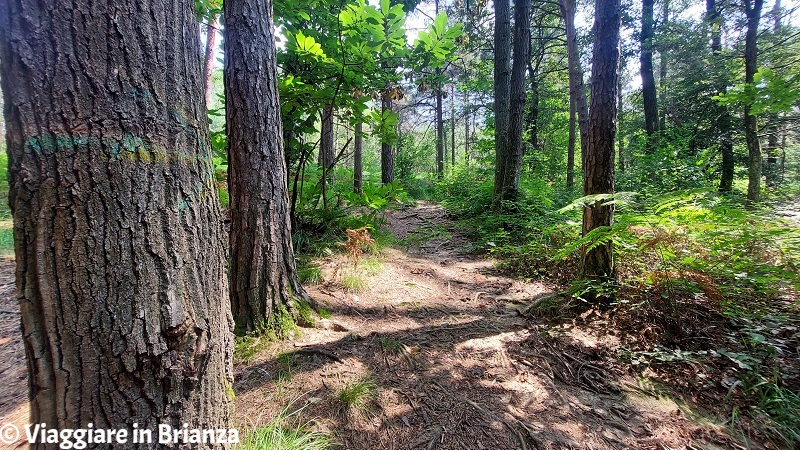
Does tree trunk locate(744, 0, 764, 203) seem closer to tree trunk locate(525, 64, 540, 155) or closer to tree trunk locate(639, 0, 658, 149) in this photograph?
tree trunk locate(639, 0, 658, 149)

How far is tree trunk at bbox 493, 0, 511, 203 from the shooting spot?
6898 millimetres

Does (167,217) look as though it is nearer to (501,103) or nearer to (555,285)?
(555,285)

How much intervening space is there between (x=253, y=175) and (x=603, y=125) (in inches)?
130

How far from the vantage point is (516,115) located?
6883 millimetres

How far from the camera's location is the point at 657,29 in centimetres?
1069

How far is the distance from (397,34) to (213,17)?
243 cm

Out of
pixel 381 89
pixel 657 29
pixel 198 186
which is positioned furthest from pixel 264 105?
pixel 657 29

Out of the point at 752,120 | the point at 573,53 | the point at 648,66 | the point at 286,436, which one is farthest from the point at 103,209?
the point at 648,66

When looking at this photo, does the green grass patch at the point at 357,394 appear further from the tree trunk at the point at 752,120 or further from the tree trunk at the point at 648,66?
the tree trunk at the point at 648,66

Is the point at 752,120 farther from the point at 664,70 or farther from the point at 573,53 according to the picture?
the point at 664,70

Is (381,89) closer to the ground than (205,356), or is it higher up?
higher up

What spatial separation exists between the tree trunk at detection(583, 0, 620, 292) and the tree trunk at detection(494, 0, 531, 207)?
11.1 feet

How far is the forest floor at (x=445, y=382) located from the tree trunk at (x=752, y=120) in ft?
30.1

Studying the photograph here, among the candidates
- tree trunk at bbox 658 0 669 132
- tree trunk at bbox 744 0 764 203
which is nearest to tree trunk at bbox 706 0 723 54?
tree trunk at bbox 744 0 764 203
